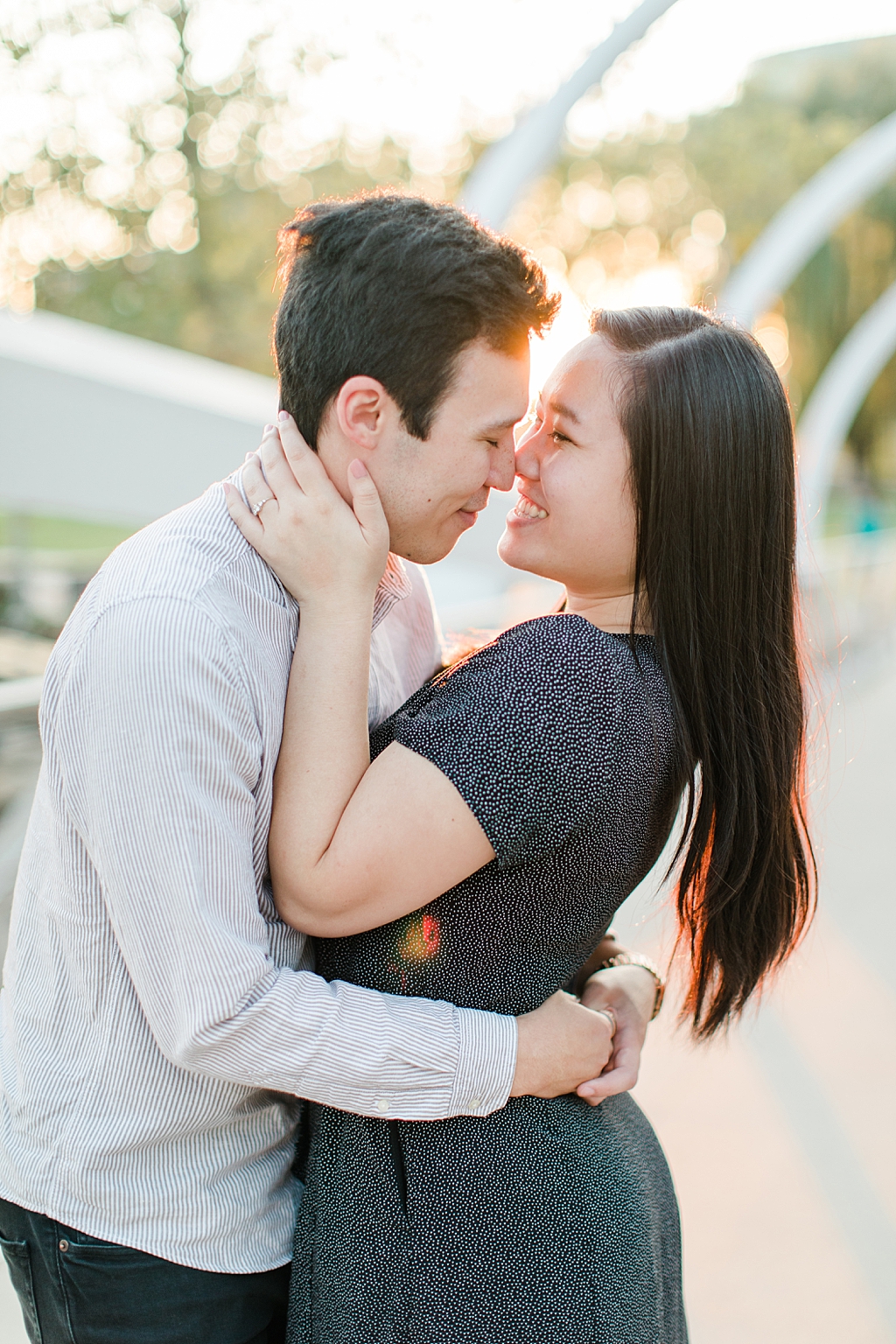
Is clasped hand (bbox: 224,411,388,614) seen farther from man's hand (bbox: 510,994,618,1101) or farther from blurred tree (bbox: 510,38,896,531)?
blurred tree (bbox: 510,38,896,531)

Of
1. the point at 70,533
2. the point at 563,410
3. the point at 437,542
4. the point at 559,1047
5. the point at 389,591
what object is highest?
the point at 563,410

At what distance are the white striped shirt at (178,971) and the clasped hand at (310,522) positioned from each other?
3 cm

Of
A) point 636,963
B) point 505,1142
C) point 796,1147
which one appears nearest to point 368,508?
point 505,1142

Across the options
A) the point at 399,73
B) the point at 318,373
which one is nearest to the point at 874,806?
the point at 318,373

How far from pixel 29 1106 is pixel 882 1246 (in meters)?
2.50

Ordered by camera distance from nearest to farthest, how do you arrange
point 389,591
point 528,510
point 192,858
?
point 192,858 → point 389,591 → point 528,510

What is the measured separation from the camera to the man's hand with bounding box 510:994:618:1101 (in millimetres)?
1525

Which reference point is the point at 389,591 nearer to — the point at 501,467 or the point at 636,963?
the point at 501,467

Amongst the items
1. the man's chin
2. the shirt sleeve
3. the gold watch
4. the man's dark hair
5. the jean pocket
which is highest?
the man's dark hair

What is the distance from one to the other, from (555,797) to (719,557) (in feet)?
1.64

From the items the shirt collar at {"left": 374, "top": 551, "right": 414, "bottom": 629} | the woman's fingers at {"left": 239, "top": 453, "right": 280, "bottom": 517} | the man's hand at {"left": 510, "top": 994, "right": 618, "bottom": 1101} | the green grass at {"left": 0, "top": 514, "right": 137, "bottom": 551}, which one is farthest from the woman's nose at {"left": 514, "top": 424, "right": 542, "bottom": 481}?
the green grass at {"left": 0, "top": 514, "right": 137, "bottom": 551}

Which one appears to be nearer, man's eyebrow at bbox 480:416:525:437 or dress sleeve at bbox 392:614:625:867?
dress sleeve at bbox 392:614:625:867

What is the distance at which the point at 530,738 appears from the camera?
1413 millimetres

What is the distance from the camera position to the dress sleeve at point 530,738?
1404mm
